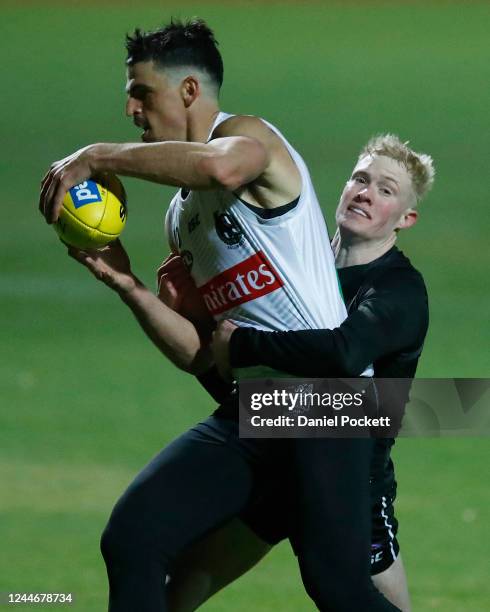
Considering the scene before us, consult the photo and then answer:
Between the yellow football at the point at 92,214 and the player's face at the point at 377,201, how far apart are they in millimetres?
939

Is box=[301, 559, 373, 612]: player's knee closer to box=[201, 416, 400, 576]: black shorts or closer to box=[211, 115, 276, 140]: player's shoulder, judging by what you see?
box=[201, 416, 400, 576]: black shorts

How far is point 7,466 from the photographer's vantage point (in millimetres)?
7734

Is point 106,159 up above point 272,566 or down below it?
above

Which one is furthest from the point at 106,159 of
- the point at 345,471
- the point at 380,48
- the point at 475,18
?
Answer: the point at 475,18

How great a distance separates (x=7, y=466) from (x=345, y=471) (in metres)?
Result: 3.72

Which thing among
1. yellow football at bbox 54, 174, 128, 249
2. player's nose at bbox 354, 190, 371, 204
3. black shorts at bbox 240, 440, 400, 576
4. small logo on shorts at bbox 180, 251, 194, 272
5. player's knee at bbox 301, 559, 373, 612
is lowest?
player's knee at bbox 301, 559, 373, 612

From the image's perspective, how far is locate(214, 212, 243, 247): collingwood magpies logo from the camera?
179 inches

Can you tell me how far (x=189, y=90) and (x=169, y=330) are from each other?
0.83 m

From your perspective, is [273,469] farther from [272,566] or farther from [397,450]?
[397,450]

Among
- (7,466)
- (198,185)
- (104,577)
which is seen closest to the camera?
(198,185)

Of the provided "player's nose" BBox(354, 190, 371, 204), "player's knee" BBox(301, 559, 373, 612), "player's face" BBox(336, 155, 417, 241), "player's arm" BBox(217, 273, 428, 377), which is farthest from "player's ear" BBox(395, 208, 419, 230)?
"player's knee" BBox(301, 559, 373, 612)

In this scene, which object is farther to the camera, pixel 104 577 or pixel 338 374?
pixel 104 577

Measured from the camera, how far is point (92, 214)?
14.7ft

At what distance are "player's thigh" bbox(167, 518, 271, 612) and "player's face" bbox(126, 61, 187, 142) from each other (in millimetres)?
1388
